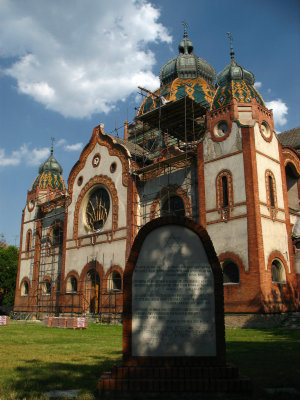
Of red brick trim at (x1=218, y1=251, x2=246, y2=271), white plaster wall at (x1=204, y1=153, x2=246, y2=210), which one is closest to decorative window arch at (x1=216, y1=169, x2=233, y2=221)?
white plaster wall at (x1=204, y1=153, x2=246, y2=210)

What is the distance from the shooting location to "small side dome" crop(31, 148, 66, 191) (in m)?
40.8

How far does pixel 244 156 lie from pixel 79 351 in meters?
14.4

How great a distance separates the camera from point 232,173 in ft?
71.9

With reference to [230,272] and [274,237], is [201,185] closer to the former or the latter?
[274,237]

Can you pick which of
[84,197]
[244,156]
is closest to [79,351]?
[244,156]

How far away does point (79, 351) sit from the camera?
34.8 ft

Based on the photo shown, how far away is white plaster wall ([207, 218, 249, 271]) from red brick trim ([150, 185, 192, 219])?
2.57 meters

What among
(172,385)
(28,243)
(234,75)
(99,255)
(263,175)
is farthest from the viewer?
(28,243)

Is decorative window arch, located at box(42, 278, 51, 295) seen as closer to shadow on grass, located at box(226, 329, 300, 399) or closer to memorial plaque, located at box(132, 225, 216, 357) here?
shadow on grass, located at box(226, 329, 300, 399)

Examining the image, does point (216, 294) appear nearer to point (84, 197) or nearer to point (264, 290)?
point (264, 290)

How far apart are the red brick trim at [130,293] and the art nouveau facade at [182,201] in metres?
13.8

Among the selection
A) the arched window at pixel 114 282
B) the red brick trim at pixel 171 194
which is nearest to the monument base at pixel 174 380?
the red brick trim at pixel 171 194

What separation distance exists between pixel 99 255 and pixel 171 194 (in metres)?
7.64

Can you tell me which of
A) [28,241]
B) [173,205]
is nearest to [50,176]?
[28,241]
